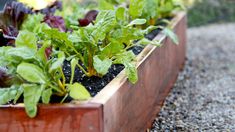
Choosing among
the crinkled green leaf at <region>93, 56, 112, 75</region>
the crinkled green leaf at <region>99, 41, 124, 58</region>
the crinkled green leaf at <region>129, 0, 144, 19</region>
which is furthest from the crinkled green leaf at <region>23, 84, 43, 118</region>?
the crinkled green leaf at <region>129, 0, 144, 19</region>

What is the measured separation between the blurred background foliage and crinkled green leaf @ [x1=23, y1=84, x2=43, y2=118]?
5.82 metres

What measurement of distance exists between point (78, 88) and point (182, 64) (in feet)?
9.45

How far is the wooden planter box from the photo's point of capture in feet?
6.06

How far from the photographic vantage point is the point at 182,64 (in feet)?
15.4

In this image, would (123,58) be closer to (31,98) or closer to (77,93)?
(77,93)

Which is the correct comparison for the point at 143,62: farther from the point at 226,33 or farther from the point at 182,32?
the point at 226,33

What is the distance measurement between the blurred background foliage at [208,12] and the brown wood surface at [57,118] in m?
5.78

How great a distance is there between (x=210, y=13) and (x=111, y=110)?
19.3 feet

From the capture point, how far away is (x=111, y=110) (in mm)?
1989

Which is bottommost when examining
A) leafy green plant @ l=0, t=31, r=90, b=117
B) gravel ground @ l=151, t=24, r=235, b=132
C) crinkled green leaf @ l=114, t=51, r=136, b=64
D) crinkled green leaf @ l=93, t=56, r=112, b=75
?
gravel ground @ l=151, t=24, r=235, b=132

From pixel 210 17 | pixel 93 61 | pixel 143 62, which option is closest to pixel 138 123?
pixel 143 62

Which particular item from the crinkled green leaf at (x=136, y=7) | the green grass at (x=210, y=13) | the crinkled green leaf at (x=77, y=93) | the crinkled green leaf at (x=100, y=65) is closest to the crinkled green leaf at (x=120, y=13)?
the crinkled green leaf at (x=136, y=7)

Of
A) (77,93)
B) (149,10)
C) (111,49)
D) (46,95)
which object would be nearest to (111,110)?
(77,93)

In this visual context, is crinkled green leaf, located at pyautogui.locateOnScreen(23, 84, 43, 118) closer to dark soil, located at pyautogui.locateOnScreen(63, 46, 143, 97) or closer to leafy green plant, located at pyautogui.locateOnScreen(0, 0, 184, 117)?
leafy green plant, located at pyautogui.locateOnScreen(0, 0, 184, 117)
